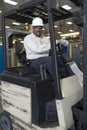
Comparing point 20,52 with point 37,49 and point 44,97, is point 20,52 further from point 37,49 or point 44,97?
point 44,97

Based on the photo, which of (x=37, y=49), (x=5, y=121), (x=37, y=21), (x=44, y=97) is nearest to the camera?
(x=44, y=97)

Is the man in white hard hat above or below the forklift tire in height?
above

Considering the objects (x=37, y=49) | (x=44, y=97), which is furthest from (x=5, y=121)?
(x=37, y=49)

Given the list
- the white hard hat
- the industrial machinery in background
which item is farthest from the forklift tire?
the white hard hat

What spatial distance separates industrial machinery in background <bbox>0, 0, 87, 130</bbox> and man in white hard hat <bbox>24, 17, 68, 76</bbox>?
0.38 feet

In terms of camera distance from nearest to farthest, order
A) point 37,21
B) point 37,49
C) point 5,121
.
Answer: point 37,49 → point 37,21 → point 5,121

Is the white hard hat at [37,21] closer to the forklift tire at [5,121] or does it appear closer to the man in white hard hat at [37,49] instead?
the man in white hard hat at [37,49]

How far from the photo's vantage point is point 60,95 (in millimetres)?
2098

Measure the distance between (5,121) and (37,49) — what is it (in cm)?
128

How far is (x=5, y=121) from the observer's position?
3.03 meters

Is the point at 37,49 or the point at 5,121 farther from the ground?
the point at 37,49

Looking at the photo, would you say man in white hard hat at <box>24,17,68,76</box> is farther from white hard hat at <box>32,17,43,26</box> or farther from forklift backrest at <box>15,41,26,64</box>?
forklift backrest at <box>15,41,26,64</box>

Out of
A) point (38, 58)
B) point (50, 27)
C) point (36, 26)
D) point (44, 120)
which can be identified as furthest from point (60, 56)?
point (44, 120)

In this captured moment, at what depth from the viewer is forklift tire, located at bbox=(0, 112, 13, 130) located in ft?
9.53
